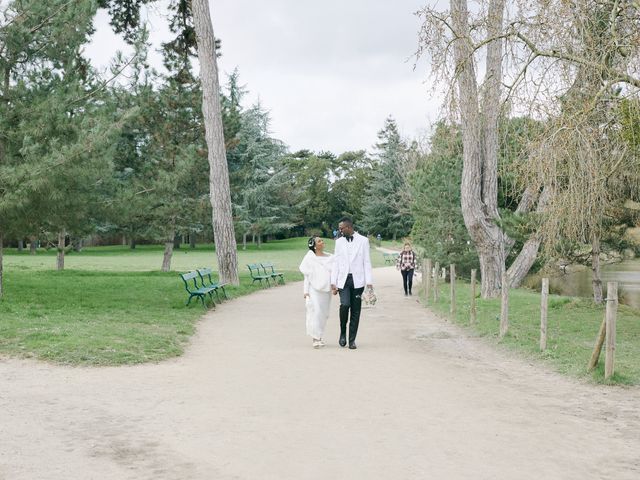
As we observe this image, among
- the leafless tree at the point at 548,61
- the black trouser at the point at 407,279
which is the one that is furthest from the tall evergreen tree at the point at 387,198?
the leafless tree at the point at 548,61

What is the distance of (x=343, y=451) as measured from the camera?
5492 millimetres

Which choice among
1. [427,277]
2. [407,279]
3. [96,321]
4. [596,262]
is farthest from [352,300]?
[407,279]

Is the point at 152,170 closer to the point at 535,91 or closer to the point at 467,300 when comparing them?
the point at 467,300

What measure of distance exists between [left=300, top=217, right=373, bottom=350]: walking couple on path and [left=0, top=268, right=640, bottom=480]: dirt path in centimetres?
59

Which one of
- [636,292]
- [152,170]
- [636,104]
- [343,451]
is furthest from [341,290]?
[636,292]

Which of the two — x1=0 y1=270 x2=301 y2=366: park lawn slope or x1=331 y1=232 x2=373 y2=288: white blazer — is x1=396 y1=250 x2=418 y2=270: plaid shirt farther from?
x1=331 y1=232 x2=373 y2=288: white blazer

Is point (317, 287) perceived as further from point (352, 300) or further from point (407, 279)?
point (407, 279)

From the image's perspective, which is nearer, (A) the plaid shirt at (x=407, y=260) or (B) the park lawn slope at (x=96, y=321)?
(B) the park lawn slope at (x=96, y=321)

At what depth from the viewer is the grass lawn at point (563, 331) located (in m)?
9.47

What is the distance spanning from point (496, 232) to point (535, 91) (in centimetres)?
979

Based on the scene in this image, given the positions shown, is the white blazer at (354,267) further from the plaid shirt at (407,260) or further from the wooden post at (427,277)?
the plaid shirt at (407,260)

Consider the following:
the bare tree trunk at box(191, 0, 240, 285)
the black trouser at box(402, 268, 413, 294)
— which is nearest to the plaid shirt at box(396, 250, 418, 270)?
the black trouser at box(402, 268, 413, 294)

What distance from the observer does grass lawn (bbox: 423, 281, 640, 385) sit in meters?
9.47

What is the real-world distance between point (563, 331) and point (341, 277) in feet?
16.8
